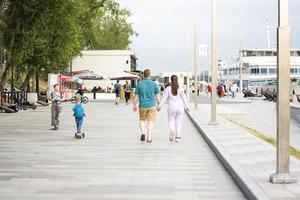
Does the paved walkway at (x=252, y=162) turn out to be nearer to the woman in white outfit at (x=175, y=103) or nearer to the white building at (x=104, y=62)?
the woman in white outfit at (x=175, y=103)

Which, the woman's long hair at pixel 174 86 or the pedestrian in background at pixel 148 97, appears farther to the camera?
the woman's long hair at pixel 174 86

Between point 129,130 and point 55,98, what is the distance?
2615 mm

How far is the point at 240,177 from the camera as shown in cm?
905

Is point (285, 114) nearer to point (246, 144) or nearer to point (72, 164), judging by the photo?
point (72, 164)

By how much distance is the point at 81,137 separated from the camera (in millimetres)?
16781

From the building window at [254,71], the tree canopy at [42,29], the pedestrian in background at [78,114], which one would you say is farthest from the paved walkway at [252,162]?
the building window at [254,71]

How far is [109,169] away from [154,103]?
4.87m

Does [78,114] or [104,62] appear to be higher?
[104,62]

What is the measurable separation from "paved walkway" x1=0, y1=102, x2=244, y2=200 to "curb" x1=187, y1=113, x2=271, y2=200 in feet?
0.40

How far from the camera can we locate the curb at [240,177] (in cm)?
764

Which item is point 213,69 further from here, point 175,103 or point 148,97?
point 148,97

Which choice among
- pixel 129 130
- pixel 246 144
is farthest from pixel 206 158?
pixel 129 130

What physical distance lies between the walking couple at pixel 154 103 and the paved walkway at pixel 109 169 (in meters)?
0.46

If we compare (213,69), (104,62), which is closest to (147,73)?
(213,69)
